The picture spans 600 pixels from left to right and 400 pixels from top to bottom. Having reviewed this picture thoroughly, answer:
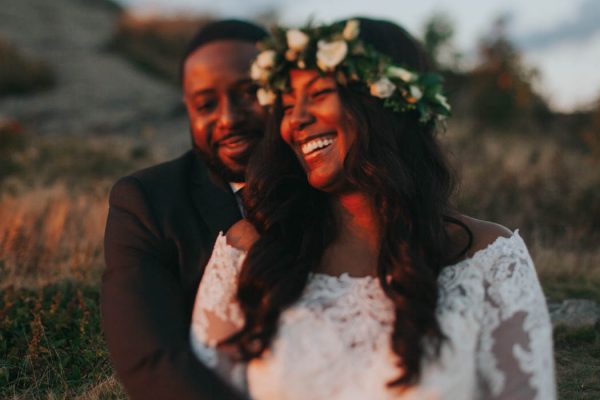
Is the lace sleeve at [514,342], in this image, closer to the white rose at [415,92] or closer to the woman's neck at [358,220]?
the woman's neck at [358,220]

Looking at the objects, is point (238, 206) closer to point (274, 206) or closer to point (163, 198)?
point (163, 198)

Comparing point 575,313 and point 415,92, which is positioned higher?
point 415,92

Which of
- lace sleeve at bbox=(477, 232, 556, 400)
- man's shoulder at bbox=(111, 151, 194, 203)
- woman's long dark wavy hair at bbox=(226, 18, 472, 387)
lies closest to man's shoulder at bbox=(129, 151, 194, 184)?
man's shoulder at bbox=(111, 151, 194, 203)

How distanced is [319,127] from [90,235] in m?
4.39

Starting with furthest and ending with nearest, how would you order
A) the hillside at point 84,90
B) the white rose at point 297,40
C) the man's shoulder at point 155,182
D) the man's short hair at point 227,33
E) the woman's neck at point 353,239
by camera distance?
the hillside at point 84,90, the man's short hair at point 227,33, the man's shoulder at point 155,182, the woman's neck at point 353,239, the white rose at point 297,40

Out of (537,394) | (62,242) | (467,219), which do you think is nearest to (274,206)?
(467,219)

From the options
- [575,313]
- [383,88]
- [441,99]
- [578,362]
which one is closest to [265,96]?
[383,88]

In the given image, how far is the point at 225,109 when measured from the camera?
3.80 meters

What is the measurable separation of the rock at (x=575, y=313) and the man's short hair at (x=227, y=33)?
2.71 metres

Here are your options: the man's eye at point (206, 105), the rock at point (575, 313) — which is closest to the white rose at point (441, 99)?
the man's eye at point (206, 105)

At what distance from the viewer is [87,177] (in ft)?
31.5

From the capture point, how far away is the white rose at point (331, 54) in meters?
2.58

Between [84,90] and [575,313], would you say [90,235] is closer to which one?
[575,313]

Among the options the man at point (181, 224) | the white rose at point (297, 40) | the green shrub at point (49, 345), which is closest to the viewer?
the man at point (181, 224)
